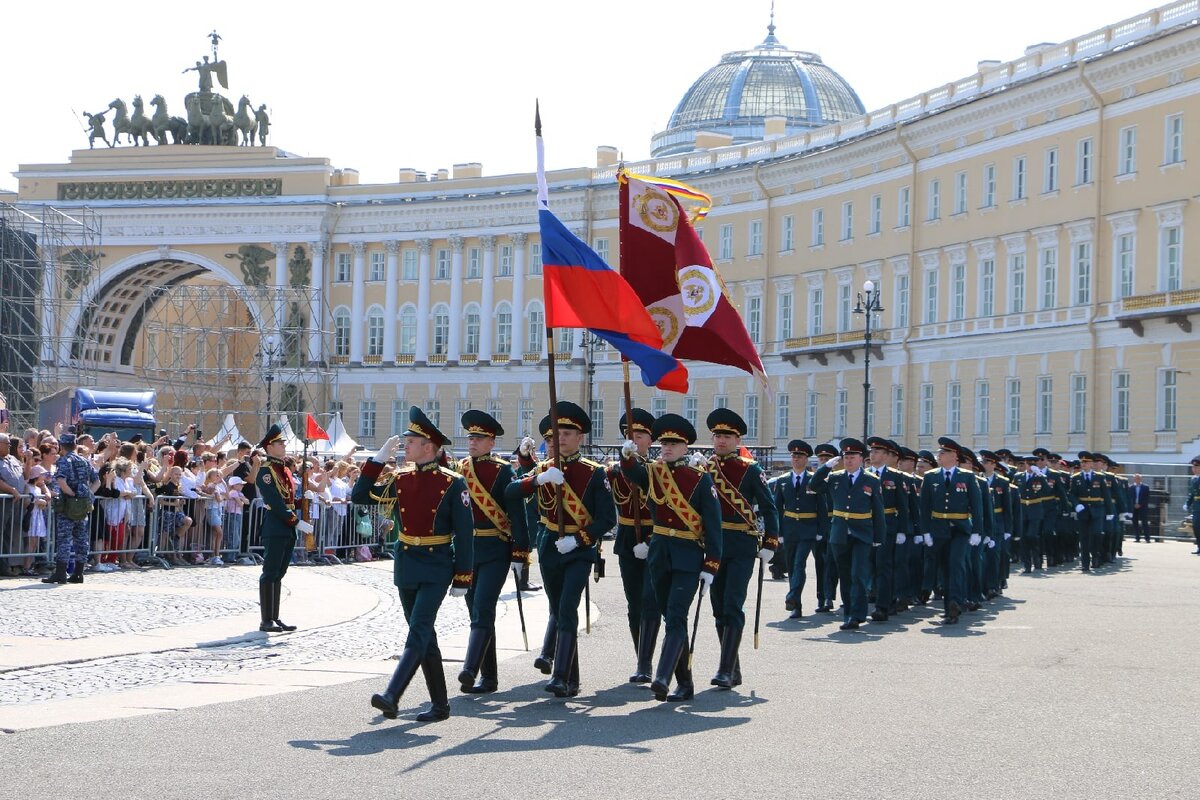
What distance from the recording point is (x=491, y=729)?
10516mm

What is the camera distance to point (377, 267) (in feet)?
255

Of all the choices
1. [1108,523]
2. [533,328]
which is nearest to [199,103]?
[533,328]

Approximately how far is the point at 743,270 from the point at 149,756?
56541 millimetres

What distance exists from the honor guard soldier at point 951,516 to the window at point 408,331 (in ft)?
195

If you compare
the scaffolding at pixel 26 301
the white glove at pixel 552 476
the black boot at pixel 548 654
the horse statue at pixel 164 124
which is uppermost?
the horse statue at pixel 164 124

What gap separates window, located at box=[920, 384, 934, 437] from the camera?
5442 cm

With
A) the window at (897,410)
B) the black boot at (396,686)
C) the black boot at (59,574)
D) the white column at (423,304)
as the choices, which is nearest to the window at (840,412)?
the window at (897,410)

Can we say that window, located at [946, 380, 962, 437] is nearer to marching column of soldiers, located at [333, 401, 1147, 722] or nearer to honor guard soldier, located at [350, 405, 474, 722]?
marching column of soldiers, located at [333, 401, 1147, 722]

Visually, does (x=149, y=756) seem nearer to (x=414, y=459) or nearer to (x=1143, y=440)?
(x=414, y=459)

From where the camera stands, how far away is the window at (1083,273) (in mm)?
47219

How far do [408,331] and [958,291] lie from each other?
30503mm

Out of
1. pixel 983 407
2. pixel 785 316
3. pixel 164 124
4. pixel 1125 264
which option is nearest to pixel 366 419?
pixel 164 124

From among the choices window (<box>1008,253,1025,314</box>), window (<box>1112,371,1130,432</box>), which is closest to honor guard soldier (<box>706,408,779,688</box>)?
window (<box>1112,371,1130,432</box>)

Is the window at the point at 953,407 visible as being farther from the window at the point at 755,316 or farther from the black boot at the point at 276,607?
the black boot at the point at 276,607
